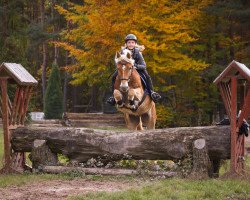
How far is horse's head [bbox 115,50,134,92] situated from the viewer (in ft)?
37.5

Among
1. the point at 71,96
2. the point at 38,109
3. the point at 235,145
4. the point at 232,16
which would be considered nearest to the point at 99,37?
the point at 232,16

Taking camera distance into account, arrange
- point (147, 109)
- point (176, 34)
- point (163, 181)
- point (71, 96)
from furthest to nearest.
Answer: point (71, 96)
point (176, 34)
point (147, 109)
point (163, 181)

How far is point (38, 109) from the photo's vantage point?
4000cm

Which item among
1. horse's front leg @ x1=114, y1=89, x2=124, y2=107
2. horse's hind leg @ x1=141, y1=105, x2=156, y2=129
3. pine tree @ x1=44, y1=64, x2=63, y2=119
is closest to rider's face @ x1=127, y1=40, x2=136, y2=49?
horse's front leg @ x1=114, y1=89, x2=124, y2=107

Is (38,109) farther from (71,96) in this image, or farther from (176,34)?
(176,34)

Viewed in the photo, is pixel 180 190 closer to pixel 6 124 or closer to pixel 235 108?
pixel 235 108

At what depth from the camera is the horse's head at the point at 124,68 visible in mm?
11422

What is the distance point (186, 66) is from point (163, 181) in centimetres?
1374

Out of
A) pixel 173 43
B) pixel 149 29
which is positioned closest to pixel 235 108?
pixel 173 43

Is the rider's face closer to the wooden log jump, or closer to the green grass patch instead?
the wooden log jump

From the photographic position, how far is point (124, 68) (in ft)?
37.7

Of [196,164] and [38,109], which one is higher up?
[196,164]

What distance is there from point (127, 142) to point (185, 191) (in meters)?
2.61

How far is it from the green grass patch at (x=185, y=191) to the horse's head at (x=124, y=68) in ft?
9.96
